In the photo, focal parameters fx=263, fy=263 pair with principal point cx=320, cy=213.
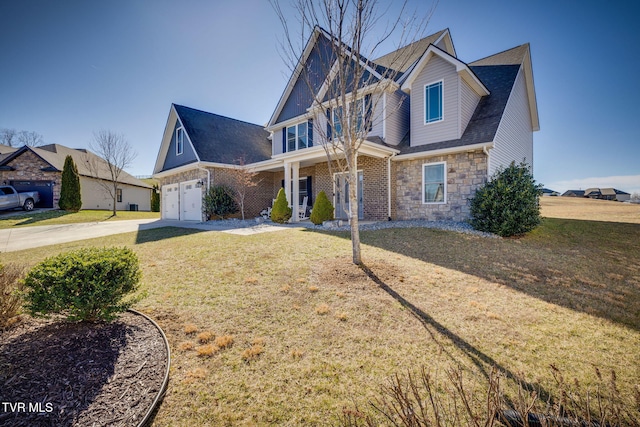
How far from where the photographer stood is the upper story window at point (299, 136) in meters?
14.1

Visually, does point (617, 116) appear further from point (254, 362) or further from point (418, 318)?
point (254, 362)

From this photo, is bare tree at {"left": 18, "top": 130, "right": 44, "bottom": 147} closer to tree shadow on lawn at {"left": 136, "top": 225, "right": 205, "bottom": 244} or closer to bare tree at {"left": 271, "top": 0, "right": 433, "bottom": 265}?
tree shadow on lawn at {"left": 136, "top": 225, "right": 205, "bottom": 244}

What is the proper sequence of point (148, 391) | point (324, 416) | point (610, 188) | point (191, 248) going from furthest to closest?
point (610, 188)
point (191, 248)
point (148, 391)
point (324, 416)

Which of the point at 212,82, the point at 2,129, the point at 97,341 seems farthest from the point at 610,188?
the point at 2,129

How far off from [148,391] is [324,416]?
151 cm

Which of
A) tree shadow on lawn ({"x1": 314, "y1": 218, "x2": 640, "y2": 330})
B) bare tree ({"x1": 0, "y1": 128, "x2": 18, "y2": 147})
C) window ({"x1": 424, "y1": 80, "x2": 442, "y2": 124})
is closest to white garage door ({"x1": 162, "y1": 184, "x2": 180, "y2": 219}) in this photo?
tree shadow on lawn ({"x1": 314, "y1": 218, "x2": 640, "y2": 330})

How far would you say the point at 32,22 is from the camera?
8008 millimetres

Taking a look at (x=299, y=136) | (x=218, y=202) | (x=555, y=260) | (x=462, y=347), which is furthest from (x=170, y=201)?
(x=555, y=260)

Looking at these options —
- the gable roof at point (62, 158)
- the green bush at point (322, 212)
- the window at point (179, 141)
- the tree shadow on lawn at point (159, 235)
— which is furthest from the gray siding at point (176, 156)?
the gable roof at point (62, 158)

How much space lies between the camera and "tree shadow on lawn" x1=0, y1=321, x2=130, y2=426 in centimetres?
199

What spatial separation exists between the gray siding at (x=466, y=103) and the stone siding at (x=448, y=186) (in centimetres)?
133

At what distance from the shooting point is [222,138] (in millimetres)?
16844

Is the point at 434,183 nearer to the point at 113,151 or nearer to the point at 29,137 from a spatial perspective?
the point at 113,151

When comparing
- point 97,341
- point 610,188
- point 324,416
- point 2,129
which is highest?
point 2,129
